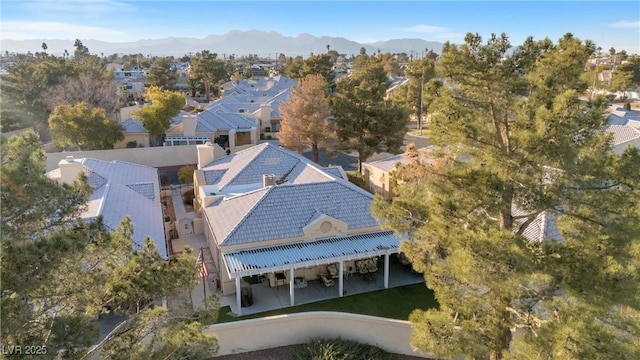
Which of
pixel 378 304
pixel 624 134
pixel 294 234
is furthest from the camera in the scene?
pixel 624 134

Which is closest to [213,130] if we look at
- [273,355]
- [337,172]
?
[337,172]

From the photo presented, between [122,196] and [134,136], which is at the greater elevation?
[134,136]

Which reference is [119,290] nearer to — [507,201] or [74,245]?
[74,245]

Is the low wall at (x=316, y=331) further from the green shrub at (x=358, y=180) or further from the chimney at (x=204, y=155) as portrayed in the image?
the chimney at (x=204, y=155)

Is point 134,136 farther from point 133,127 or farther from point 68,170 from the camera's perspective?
point 68,170

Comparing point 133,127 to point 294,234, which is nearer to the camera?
point 294,234

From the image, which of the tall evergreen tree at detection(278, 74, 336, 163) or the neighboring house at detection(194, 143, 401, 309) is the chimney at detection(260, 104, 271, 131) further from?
the neighboring house at detection(194, 143, 401, 309)

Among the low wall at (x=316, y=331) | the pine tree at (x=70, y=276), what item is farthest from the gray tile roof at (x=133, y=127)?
the pine tree at (x=70, y=276)
